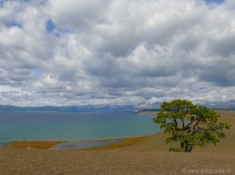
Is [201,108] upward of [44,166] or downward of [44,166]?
upward

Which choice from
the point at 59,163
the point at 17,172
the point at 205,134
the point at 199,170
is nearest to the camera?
the point at 17,172

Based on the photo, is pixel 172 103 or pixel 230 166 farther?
pixel 172 103

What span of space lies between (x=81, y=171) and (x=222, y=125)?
2530 cm

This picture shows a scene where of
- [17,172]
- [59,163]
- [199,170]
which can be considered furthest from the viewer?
[59,163]

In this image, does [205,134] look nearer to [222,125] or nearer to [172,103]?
[222,125]

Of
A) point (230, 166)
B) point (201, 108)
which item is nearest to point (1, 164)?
point (230, 166)

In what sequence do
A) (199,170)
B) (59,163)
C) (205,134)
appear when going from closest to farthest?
1. (199,170)
2. (59,163)
3. (205,134)

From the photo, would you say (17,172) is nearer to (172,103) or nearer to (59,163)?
(59,163)

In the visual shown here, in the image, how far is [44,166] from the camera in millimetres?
15211

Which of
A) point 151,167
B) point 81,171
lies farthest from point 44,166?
point 151,167

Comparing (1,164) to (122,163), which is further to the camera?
(122,163)

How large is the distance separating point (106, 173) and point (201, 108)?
24.5 metres

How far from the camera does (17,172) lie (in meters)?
13.4

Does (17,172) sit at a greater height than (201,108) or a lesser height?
lesser
